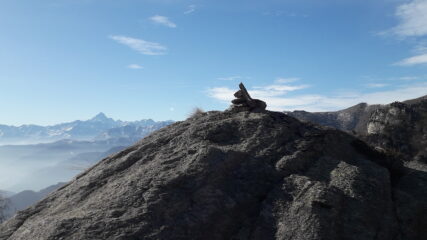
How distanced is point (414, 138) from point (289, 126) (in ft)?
133

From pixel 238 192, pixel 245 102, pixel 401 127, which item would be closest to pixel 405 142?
pixel 401 127

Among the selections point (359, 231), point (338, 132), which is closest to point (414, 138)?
point (338, 132)

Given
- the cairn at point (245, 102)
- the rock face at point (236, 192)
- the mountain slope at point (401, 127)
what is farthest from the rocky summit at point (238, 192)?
the mountain slope at point (401, 127)

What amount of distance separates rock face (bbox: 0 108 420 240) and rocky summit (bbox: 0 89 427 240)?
2 cm

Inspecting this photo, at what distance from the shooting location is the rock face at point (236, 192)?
759 centimetres

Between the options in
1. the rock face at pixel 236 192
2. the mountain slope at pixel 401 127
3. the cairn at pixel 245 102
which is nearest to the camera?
the rock face at pixel 236 192

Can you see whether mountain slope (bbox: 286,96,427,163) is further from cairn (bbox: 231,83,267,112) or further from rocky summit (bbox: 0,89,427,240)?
rocky summit (bbox: 0,89,427,240)

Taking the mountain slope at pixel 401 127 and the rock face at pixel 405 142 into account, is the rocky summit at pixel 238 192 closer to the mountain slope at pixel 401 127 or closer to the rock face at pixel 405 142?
the rock face at pixel 405 142

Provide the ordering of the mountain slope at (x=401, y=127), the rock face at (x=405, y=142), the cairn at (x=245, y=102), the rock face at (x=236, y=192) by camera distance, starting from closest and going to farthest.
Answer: the rock face at (x=236, y=192)
the rock face at (x=405, y=142)
the cairn at (x=245, y=102)
the mountain slope at (x=401, y=127)

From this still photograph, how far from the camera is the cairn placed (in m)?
11.9

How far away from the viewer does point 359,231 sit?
25.2 ft

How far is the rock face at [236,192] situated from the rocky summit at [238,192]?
2 cm

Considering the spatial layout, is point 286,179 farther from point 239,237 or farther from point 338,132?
point 338,132

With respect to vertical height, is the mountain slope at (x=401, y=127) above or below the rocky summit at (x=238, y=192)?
above
